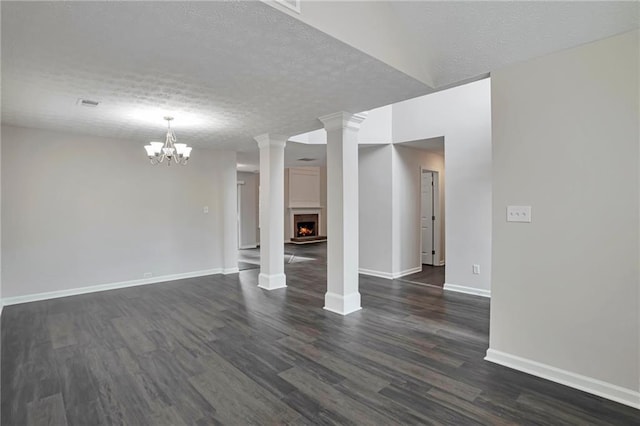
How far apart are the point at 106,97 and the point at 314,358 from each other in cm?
314

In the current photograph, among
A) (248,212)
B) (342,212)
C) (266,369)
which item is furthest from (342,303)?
(248,212)

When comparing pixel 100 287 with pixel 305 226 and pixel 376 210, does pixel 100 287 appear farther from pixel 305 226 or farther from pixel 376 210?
pixel 305 226

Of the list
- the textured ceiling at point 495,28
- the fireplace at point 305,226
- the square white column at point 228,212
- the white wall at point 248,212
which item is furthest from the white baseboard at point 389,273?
the fireplace at point 305,226

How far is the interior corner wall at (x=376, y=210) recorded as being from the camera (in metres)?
5.84

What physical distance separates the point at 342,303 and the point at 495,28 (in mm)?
3053

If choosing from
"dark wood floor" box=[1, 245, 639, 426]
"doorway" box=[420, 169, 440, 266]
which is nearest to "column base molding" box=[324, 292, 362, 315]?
"dark wood floor" box=[1, 245, 639, 426]

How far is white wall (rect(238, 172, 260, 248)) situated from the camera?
10484 mm

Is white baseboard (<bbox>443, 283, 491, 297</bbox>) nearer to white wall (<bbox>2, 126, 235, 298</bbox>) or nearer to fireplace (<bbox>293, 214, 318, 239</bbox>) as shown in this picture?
white wall (<bbox>2, 126, 235, 298</bbox>)

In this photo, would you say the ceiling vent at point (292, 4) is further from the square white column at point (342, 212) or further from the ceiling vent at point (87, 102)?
the ceiling vent at point (87, 102)

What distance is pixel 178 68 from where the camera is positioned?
2.51m

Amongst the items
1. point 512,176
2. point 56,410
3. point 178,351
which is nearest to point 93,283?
point 178,351

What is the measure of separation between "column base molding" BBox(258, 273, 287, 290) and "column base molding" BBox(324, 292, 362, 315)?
1.29 metres

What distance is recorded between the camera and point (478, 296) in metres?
4.64

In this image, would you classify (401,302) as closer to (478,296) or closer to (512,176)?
(478,296)
